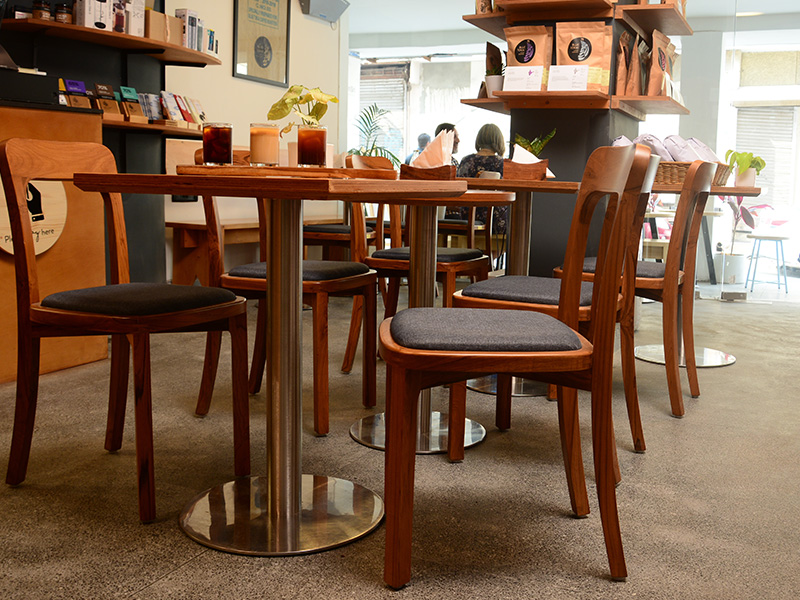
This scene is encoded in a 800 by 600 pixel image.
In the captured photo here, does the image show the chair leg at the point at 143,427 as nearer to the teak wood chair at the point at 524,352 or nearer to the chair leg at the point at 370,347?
the teak wood chair at the point at 524,352

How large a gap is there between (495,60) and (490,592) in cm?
298

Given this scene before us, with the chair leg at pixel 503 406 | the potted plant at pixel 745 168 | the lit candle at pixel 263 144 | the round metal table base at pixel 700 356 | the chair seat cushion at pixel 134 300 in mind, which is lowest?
the round metal table base at pixel 700 356

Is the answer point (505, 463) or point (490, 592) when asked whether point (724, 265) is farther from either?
point (490, 592)

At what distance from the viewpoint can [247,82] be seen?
18.1ft

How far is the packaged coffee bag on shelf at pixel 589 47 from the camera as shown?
3545 millimetres

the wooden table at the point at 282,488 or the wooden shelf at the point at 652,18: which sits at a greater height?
the wooden shelf at the point at 652,18

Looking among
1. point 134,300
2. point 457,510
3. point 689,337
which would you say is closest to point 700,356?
point 689,337

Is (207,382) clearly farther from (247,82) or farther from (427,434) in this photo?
(247,82)

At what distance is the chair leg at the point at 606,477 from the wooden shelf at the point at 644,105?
250cm

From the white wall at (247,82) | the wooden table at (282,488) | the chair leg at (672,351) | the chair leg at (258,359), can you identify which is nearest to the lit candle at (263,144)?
the wooden table at (282,488)

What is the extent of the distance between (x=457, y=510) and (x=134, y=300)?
3.03 feet

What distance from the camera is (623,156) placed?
161 centimetres

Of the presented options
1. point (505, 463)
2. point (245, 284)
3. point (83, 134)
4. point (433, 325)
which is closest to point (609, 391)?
point (433, 325)

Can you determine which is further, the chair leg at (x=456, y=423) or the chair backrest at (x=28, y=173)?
the chair leg at (x=456, y=423)
